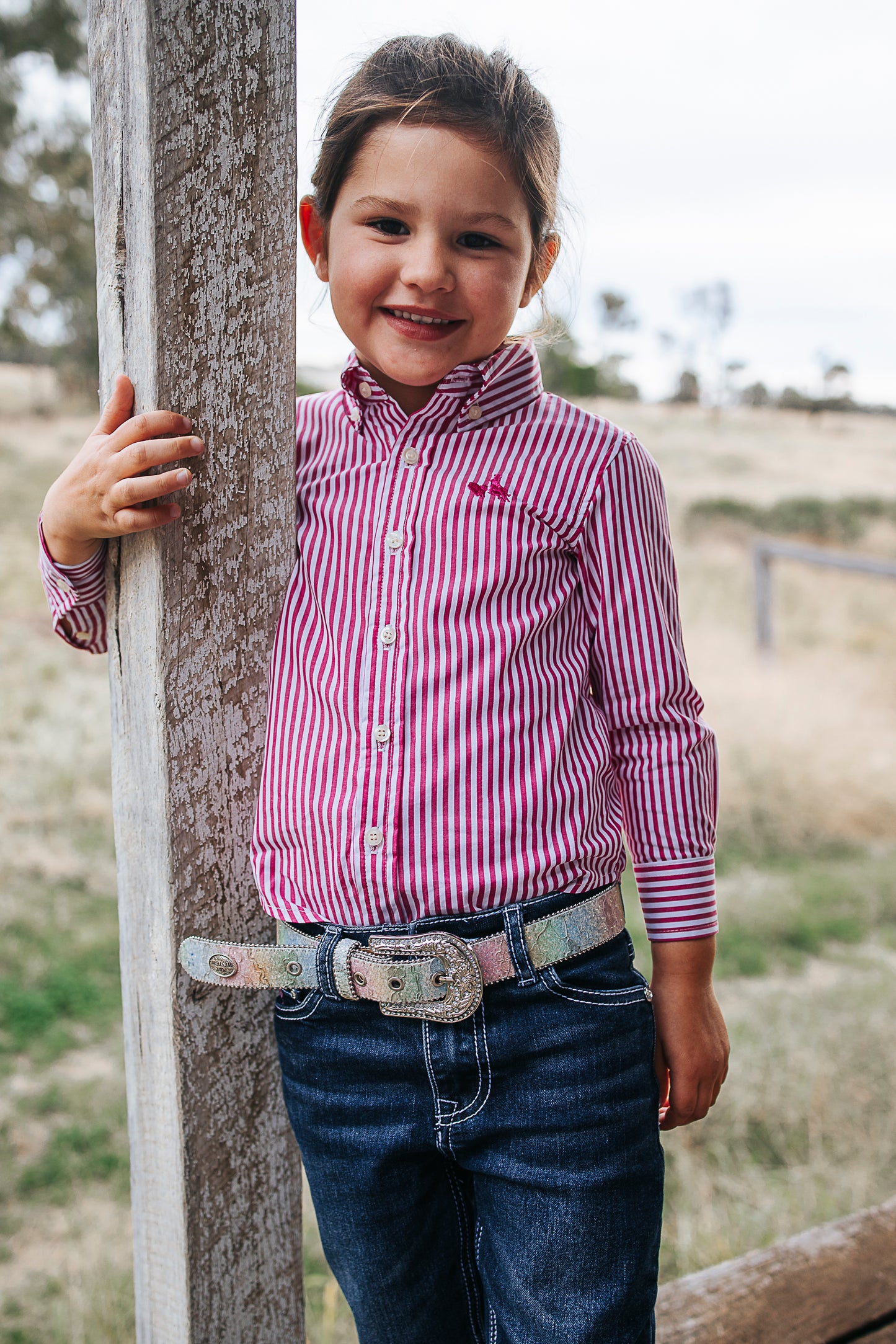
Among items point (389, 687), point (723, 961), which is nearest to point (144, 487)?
point (389, 687)

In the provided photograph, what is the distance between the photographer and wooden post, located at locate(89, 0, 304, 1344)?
0.95 metres

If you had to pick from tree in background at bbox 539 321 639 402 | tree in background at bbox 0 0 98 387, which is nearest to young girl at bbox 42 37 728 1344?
tree in background at bbox 0 0 98 387

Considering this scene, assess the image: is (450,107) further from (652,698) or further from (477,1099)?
(477,1099)

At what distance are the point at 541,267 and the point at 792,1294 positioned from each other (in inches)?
61.0

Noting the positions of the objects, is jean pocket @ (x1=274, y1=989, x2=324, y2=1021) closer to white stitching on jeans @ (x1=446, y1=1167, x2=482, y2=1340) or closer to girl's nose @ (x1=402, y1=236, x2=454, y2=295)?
white stitching on jeans @ (x1=446, y1=1167, x2=482, y2=1340)

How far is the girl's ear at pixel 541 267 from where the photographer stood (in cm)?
122

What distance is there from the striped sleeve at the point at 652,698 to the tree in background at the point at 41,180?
4742 millimetres

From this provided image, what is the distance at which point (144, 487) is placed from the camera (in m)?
0.95

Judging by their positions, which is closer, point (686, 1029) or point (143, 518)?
point (143, 518)

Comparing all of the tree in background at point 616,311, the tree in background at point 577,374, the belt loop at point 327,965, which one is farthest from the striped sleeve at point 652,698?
the tree in background at point 616,311

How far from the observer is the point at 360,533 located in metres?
1.11

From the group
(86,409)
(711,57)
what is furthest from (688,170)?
(86,409)

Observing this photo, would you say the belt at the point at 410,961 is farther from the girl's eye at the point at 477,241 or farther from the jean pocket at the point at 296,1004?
the girl's eye at the point at 477,241

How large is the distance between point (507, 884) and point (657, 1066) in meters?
0.29
